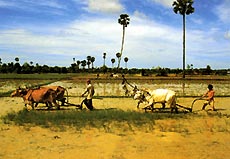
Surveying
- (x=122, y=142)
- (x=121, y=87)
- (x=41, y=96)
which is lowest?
(x=122, y=142)

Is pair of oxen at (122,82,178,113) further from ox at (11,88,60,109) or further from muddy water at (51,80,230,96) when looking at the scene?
muddy water at (51,80,230,96)

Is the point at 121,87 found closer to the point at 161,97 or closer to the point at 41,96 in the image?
the point at 41,96

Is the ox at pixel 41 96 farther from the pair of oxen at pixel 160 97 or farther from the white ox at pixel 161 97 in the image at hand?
the white ox at pixel 161 97

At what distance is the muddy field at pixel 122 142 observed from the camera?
7551 millimetres

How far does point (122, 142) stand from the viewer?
8.72 metres

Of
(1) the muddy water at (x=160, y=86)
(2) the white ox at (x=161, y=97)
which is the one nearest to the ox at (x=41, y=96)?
(2) the white ox at (x=161, y=97)

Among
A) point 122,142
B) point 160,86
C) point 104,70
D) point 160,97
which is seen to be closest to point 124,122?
point 160,97

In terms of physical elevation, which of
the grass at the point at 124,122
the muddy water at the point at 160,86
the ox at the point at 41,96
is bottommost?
the grass at the point at 124,122

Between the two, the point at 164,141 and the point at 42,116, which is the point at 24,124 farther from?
the point at 164,141

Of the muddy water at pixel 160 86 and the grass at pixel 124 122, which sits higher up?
the muddy water at pixel 160 86

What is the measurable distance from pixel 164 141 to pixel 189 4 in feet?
151

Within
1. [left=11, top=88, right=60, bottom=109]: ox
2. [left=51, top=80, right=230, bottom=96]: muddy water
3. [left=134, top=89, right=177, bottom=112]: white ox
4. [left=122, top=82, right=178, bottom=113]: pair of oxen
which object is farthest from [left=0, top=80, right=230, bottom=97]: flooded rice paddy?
[left=134, top=89, right=177, bottom=112]: white ox

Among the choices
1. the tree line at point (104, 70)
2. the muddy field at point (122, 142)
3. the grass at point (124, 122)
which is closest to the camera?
the muddy field at point (122, 142)

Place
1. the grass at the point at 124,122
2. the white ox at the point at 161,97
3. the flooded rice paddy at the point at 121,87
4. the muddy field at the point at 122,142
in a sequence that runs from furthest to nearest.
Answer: the flooded rice paddy at the point at 121,87, the white ox at the point at 161,97, the grass at the point at 124,122, the muddy field at the point at 122,142
